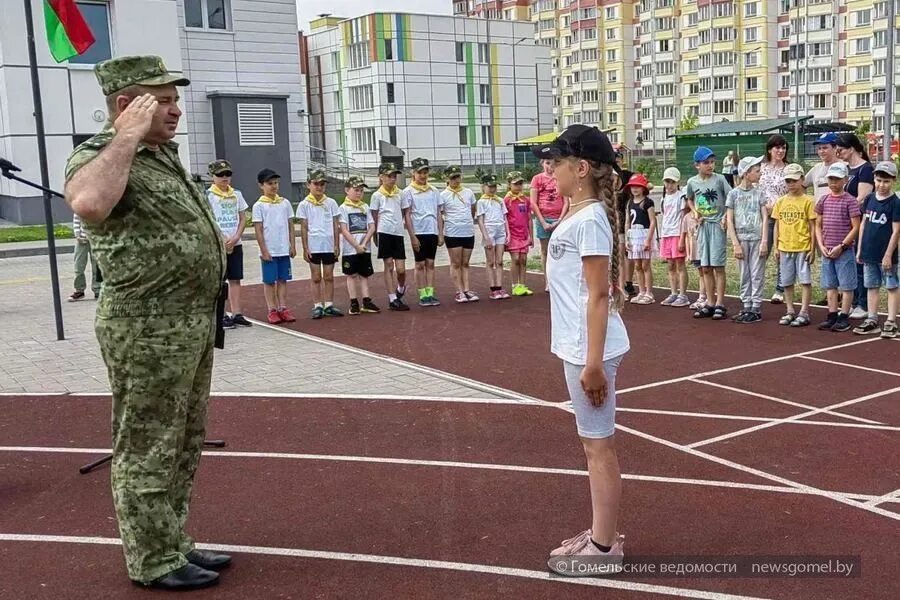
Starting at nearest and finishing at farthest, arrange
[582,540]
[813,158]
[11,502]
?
[582,540] < [11,502] < [813,158]

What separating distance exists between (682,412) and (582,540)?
2980 mm

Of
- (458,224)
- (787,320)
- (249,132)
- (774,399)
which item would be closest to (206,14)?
(249,132)

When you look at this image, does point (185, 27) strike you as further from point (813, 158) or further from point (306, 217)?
point (813, 158)


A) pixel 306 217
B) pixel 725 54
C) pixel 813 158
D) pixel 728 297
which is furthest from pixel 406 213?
pixel 725 54

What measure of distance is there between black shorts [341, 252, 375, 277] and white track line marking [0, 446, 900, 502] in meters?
5.97

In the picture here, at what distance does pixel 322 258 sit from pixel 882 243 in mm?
6617

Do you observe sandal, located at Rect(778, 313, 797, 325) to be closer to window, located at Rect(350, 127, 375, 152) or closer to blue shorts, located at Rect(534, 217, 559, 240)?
blue shorts, located at Rect(534, 217, 559, 240)

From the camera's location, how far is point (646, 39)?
98.1 m

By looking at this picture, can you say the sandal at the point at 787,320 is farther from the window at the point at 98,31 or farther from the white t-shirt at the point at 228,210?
the window at the point at 98,31

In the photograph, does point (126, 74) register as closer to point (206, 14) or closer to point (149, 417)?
point (149, 417)

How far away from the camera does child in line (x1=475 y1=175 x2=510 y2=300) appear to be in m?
13.2

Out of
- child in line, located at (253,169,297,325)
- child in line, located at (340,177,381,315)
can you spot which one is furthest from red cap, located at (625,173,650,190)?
child in line, located at (253,169,297,325)

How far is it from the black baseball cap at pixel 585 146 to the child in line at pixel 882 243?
646 centimetres

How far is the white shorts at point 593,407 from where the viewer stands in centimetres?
401
